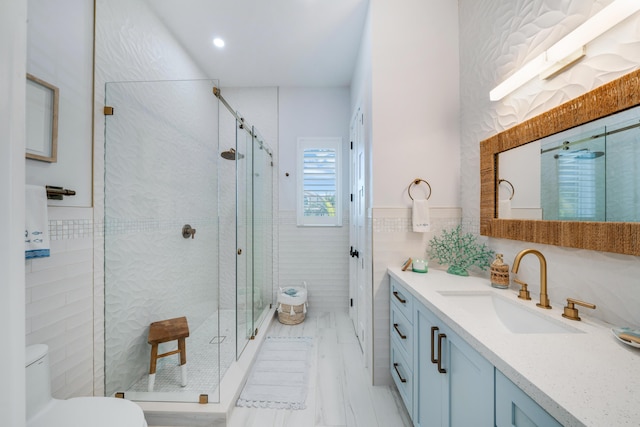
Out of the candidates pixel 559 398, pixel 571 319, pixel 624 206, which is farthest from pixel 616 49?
pixel 559 398

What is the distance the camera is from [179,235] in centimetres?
211

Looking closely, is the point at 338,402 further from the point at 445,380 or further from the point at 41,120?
the point at 41,120

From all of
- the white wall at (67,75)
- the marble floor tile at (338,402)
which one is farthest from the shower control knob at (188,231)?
the marble floor tile at (338,402)

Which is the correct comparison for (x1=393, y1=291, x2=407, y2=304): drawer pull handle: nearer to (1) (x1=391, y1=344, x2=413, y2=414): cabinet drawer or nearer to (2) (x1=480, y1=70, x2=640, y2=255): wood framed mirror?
(1) (x1=391, y1=344, x2=413, y2=414): cabinet drawer

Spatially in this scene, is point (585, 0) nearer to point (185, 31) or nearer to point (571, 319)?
point (571, 319)

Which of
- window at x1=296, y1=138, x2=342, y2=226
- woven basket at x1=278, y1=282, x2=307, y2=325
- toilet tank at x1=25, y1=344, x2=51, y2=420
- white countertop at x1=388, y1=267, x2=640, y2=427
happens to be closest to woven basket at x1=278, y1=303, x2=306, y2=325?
woven basket at x1=278, y1=282, x2=307, y2=325

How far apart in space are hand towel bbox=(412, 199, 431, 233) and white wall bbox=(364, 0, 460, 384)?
0.07m

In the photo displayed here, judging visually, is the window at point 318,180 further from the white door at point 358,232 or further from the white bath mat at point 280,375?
the white bath mat at point 280,375

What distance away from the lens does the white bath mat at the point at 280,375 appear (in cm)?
162

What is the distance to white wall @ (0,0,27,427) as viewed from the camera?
0.36 metres

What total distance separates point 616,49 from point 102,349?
272cm

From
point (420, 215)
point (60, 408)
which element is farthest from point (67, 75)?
point (420, 215)

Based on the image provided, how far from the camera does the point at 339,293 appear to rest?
3039mm

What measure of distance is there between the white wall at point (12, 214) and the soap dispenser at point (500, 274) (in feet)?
5.49
